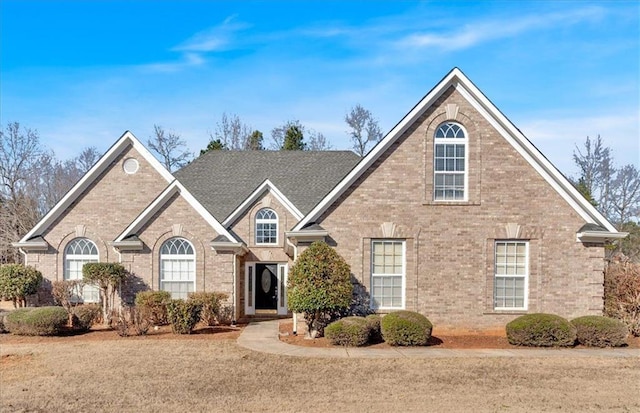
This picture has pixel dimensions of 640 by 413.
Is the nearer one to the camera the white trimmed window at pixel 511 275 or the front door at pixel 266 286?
the white trimmed window at pixel 511 275

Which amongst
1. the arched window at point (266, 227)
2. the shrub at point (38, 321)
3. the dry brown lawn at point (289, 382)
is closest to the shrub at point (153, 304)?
the shrub at point (38, 321)

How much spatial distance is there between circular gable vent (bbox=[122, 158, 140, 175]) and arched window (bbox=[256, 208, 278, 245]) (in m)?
5.41

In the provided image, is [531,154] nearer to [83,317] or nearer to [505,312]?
[505,312]

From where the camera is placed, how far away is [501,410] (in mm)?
8734

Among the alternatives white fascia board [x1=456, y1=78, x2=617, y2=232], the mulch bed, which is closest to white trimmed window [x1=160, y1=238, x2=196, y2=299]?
the mulch bed

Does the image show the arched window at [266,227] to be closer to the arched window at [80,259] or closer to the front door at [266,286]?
the front door at [266,286]

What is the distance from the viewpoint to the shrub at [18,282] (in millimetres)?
19031

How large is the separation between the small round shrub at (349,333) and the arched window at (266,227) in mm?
8982

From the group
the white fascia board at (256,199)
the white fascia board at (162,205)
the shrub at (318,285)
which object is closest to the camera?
the shrub at (318,285)

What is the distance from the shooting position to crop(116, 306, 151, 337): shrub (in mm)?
15969

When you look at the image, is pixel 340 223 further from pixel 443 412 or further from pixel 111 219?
pixel 111 219

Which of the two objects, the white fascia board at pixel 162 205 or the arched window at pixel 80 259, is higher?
the white fascia board at pixel 162 205

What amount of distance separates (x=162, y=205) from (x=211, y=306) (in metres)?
4.15

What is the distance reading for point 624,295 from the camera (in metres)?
16.3
